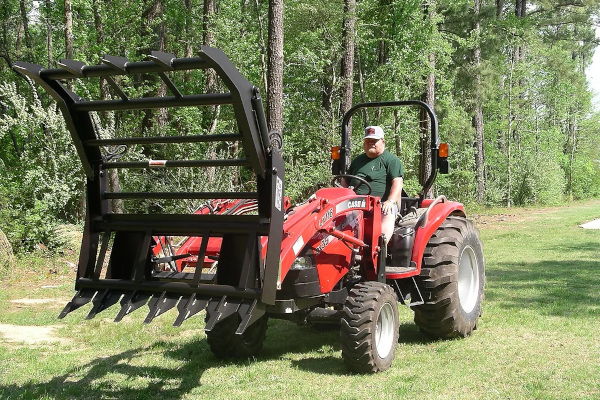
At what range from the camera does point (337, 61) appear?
20.2m

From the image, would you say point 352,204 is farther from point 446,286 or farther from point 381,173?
point 446,286

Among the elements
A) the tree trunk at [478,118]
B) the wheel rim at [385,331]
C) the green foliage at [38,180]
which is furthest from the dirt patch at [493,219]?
the wheel rim at [385,331]

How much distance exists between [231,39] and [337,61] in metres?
3.44

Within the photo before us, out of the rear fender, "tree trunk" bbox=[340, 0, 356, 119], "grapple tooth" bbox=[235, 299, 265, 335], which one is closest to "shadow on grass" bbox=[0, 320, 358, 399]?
"grapple tooth" bbox=[235, 299, 265, 335]

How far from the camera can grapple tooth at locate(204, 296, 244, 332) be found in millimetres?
4121

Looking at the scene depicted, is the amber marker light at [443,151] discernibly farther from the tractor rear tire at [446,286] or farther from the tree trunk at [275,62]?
the tree trunk at [275,62]

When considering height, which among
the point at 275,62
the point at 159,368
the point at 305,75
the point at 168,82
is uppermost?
the point at 305,75

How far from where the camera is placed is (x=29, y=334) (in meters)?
7.16

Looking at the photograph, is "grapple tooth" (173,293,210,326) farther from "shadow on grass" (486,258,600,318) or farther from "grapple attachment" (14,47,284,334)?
"shadow on grass" (486,258,600,318)

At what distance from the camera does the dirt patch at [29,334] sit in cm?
686

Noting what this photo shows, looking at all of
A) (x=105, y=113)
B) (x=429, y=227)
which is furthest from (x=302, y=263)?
(x=105, y=113)

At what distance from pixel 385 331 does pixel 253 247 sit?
67.9 inches

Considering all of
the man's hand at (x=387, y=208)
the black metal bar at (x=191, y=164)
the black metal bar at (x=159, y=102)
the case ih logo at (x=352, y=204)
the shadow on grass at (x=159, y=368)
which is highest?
the black metal bar at (x=159, y=102)

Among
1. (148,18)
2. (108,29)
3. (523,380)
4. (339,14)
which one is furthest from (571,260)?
(148,18)
